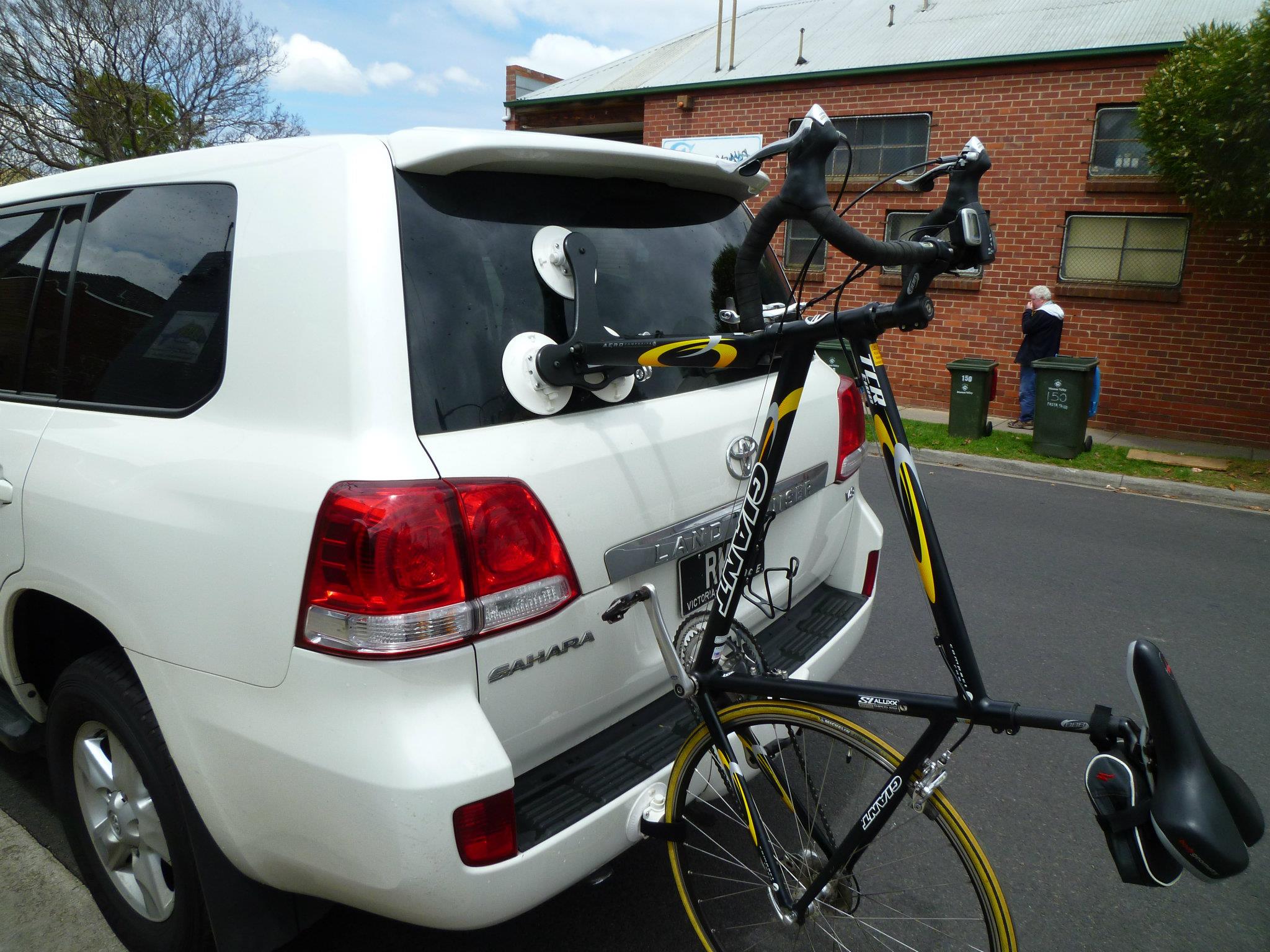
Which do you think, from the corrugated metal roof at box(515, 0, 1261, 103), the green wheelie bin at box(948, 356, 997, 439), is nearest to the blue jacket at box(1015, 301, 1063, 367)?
the green wheelie bin at box(948, 356, 997, 439)

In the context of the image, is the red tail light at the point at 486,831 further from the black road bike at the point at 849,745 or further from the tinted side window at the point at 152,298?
the tinted side window at the point at 152,298

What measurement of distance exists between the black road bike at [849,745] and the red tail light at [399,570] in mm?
385

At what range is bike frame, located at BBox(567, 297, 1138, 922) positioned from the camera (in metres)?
1.80

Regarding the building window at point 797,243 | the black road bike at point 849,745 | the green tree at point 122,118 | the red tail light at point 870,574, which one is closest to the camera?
the black road bike at point 849,745

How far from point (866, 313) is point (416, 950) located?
6.72 ft

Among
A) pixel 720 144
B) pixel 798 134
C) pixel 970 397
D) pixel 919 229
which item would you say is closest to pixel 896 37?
pixel 720 144

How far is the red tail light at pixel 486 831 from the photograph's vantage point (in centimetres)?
177

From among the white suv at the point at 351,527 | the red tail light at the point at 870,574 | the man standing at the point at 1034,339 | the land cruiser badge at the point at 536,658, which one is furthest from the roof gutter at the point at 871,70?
the land cruiser badge at the point at 536,658

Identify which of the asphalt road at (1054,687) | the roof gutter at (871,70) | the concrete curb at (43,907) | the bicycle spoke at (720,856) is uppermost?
the roof gutter at (871,70)

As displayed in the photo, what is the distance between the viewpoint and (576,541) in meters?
2.02

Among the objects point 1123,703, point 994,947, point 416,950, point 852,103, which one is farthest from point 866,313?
point 852,103

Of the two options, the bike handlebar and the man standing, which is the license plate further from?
the man standing

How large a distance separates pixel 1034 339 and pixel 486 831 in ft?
35.6

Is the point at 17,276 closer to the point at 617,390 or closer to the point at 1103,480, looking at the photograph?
the point at 617,390
